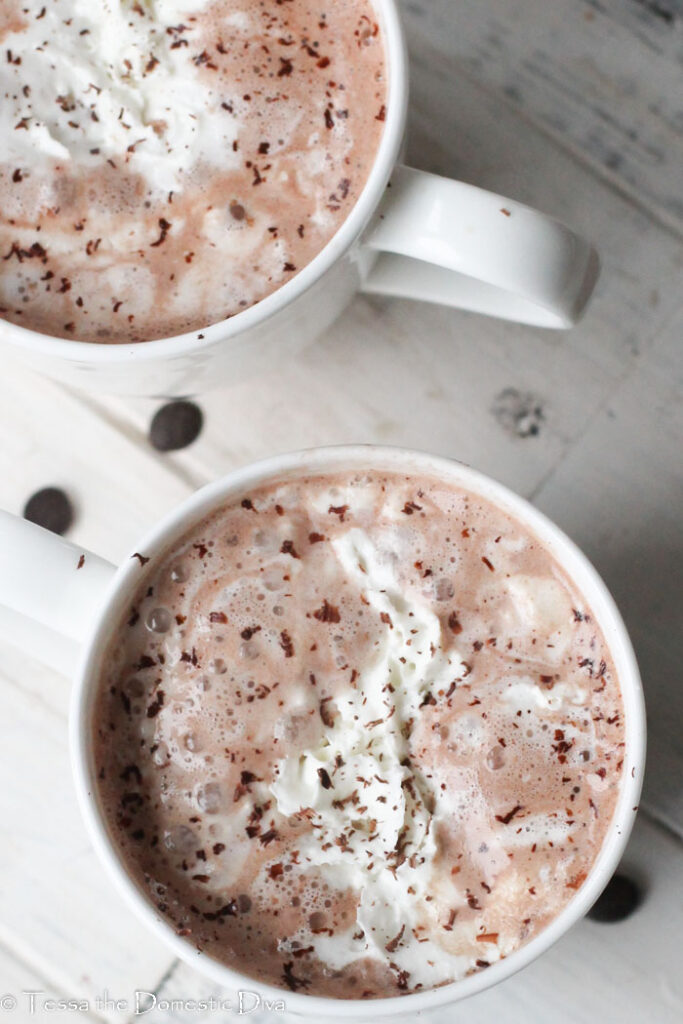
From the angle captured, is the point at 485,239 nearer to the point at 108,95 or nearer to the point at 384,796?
the point at 108,95

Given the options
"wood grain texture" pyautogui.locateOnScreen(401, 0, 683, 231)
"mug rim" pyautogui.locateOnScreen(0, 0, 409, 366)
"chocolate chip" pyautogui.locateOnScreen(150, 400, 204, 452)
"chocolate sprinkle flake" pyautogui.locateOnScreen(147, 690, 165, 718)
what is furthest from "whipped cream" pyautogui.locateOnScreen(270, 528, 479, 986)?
"wood grain texture" pyautogui.locateOnScreen(401, 0, 683, 231)

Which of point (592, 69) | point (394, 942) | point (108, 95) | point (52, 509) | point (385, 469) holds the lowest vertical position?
point (52, 509)

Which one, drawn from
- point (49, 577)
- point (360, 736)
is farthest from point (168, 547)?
point (360, 736)

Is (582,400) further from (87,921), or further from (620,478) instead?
(87,921)

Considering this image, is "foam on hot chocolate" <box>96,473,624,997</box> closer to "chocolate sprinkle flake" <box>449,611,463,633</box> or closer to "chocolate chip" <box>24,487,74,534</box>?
"chocolate sprinkle flake" <box>449,611,463,633</box>

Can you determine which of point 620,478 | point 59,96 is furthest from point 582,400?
point 59,96

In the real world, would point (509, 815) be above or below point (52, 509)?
above

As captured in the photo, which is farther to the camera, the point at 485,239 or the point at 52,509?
the point at 52,509
